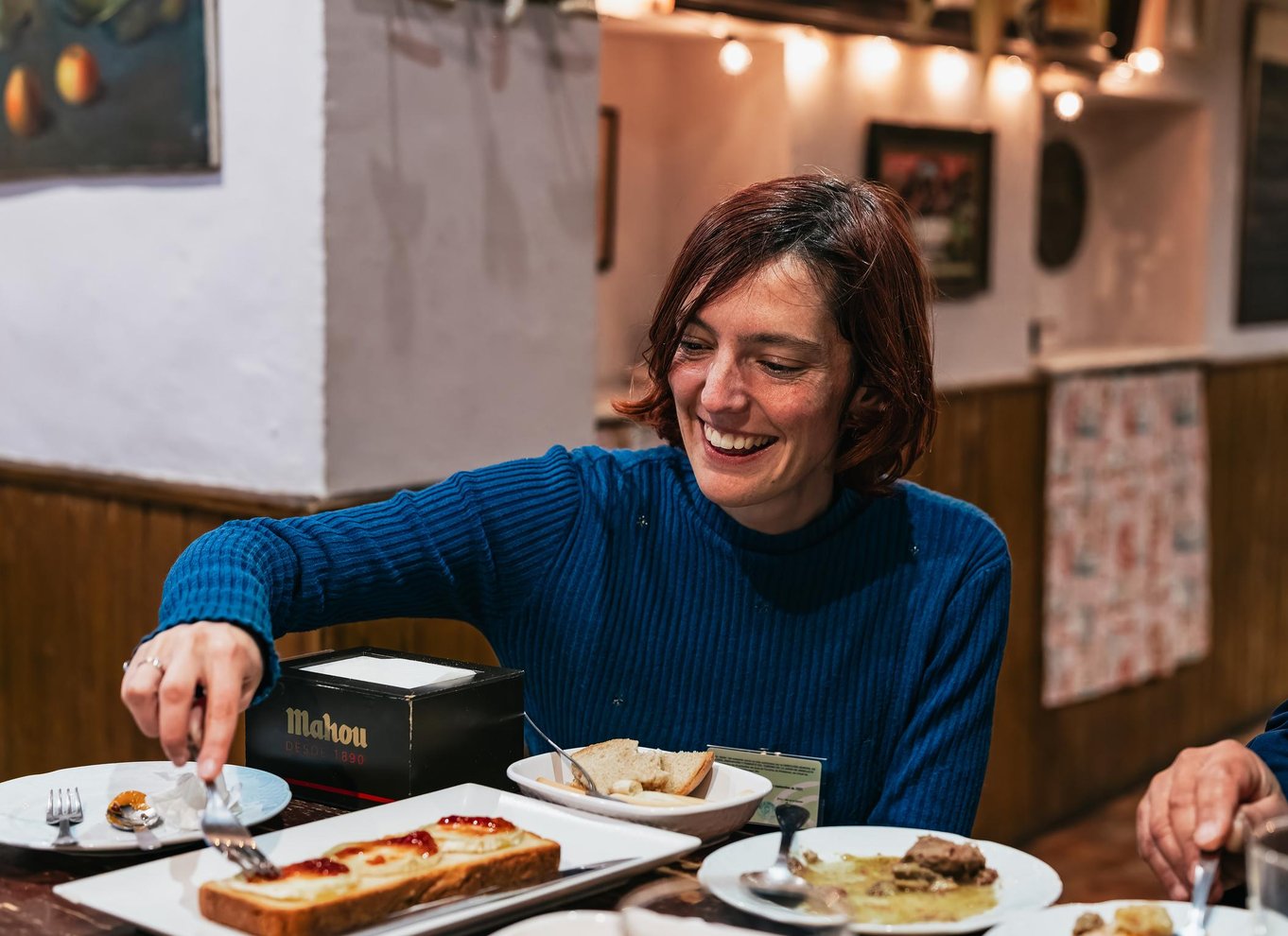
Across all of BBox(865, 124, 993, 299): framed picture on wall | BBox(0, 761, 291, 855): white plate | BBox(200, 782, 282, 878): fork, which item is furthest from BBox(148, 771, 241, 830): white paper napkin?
BBox(865, 124, 993, 299): framed picture on wall

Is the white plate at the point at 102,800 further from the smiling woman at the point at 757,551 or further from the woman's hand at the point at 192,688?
the smiling woman at the point at 757,551

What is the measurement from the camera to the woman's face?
5.75 ft

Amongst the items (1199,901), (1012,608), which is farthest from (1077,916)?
(1012,608)

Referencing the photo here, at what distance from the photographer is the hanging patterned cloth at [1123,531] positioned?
4867mm

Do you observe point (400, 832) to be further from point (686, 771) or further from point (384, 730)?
point (686, 771)

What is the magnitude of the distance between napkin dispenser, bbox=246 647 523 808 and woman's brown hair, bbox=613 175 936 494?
50cm

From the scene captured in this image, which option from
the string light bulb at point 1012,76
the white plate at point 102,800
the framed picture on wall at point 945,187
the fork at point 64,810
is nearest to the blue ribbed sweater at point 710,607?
the white plate at point 102,800

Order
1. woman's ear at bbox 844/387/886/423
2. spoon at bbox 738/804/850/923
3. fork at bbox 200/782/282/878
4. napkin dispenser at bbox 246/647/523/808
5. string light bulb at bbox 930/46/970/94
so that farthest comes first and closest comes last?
string light bulb at bbox 930/46/970/94, woman's ear at bbox 844/387/886/423, napkin dispenser at bbox 246/647/523/808, fork at bbox 200/782/282/878, spoon at bbox 738/804/850/923

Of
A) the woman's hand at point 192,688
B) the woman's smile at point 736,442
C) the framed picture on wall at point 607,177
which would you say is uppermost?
the framed picture on wall at point 607,177

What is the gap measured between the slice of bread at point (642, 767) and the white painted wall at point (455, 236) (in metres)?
1.38

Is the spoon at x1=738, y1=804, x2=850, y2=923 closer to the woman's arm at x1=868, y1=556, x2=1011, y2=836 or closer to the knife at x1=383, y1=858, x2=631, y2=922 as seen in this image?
the knife at x1=383, y1=858, x2=631, y2=922

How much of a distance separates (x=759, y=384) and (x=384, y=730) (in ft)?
1.94

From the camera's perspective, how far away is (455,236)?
117 inches

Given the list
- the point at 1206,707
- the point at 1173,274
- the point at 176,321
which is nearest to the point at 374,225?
the point at 176,321
